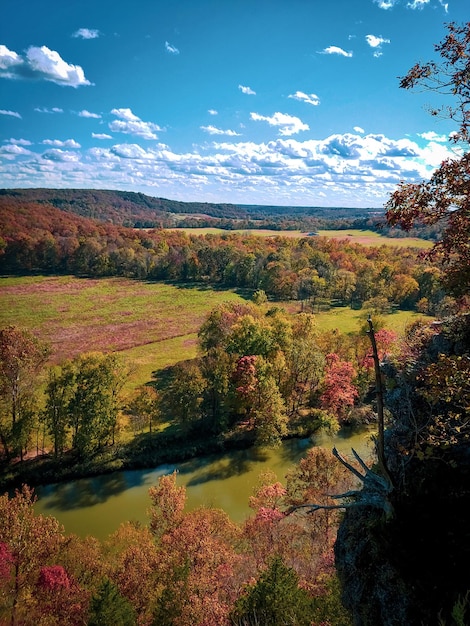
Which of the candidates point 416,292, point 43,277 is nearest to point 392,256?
point 416,292

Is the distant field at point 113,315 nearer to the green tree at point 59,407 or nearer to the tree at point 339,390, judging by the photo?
the green tree at point 59,407

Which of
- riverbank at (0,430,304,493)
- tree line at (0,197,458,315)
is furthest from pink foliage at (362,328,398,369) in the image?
tree line at (0,197,458,315)

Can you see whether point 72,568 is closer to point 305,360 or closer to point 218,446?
point 218,446

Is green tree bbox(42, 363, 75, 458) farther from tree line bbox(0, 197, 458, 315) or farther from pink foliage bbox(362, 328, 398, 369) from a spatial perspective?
tree line bbox(0, 197, 458, 315)

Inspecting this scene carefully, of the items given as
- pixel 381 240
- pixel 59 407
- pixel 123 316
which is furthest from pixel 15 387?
pixel 381 240

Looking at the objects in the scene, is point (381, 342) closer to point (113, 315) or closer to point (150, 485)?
point (150, 485)
